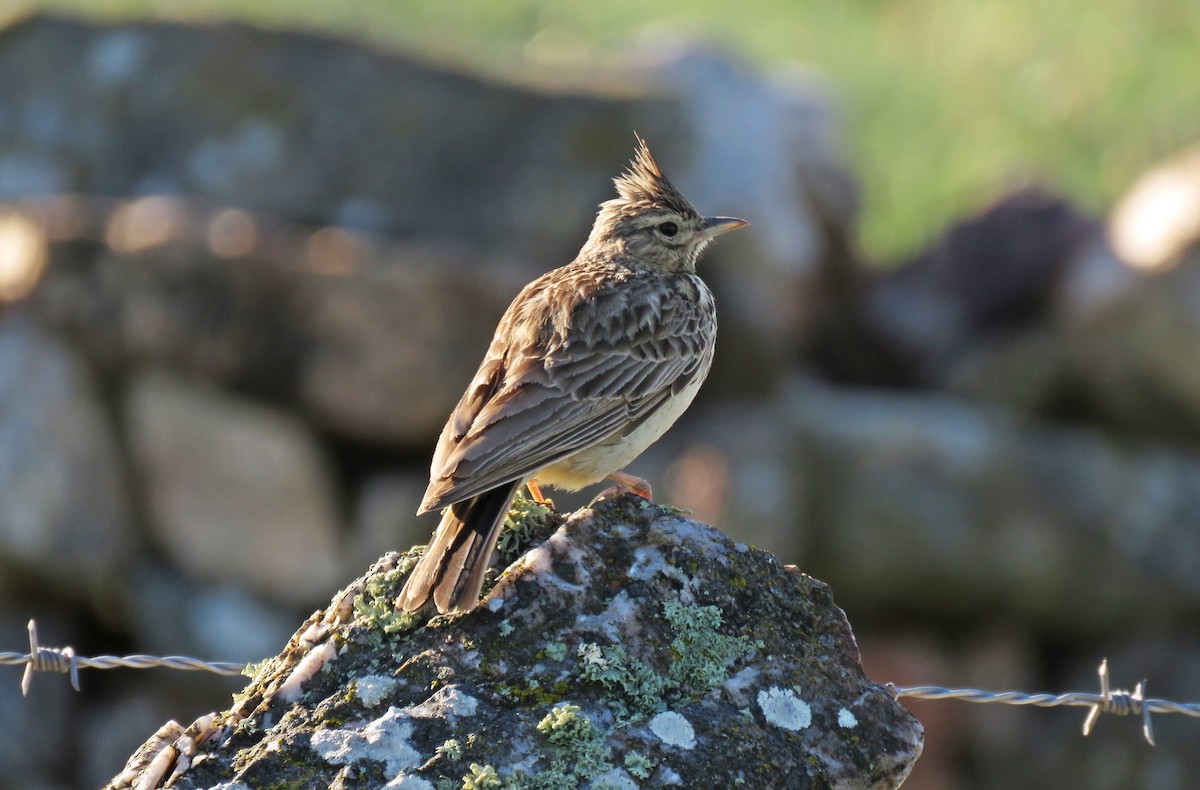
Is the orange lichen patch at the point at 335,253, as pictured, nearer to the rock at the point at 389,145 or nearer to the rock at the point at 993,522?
the rock at the point at 389,145

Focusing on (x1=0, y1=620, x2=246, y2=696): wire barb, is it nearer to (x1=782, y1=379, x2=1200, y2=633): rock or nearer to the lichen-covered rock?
the lichen-covered rock

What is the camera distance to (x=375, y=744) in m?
3.91

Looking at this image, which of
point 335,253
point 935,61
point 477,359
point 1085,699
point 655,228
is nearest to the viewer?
point 1085,699

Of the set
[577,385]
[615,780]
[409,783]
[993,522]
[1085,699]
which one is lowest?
[409,783]

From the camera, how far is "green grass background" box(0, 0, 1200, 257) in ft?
56.0

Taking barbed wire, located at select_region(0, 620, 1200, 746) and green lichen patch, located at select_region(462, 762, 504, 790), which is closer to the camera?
green lichen patch, located at select_region(462, 762, 504, 790)

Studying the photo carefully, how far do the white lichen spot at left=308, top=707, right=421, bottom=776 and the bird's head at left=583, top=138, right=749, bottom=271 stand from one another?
11.1 ft

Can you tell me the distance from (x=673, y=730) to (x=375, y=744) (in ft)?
2.30

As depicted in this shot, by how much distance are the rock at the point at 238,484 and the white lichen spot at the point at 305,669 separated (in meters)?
7.19

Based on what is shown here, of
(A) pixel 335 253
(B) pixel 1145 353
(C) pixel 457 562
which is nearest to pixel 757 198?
(A) pixel 335 253

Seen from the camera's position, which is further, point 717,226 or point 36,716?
point 36,716

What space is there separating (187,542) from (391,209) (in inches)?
107

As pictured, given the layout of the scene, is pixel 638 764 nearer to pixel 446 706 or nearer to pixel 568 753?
pixel 568 753

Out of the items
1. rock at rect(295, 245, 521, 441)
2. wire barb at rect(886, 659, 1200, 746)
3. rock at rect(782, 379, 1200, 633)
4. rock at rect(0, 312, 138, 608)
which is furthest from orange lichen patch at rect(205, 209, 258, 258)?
wire barb at rect(886, 659, 1200, 746)
